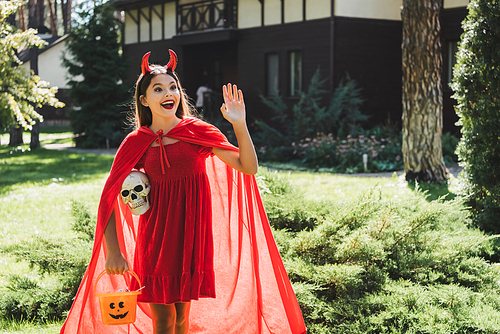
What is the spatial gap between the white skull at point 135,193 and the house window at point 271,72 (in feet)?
53.0

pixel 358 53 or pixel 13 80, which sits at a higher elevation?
Result: pixel 358 53

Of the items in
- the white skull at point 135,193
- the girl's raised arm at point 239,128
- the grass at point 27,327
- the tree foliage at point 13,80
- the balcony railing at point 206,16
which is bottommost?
the grass at point 27,327

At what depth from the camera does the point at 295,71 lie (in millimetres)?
18000

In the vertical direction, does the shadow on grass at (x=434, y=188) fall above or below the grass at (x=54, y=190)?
above

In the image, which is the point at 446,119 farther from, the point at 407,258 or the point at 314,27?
the point at 407,258

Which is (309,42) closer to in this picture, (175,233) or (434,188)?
(434,188)

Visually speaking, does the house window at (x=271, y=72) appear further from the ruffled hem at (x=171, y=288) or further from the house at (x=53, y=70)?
the house at (x=53, y=70)

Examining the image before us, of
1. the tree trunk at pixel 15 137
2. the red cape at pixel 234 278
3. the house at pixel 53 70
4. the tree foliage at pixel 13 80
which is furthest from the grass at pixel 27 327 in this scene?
the house at pixel 53 70

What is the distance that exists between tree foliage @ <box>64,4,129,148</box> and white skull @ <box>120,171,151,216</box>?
1750 cm

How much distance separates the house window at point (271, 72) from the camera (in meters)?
18.7

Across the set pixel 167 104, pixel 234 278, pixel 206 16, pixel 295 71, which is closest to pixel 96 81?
pixel 206 16

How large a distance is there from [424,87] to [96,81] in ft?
47.6

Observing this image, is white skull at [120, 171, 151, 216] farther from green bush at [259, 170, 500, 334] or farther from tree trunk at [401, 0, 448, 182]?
tree trunk at [401, 0, 448, 182]

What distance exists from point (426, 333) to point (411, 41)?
6692mm
